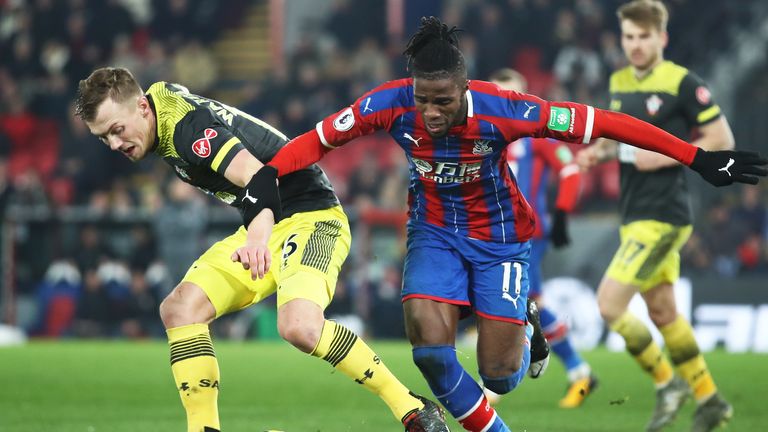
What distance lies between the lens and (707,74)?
1653 centimetres

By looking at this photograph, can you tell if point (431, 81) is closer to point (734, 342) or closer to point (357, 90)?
point (734, 342)

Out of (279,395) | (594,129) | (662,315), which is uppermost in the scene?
Result: (594,129)

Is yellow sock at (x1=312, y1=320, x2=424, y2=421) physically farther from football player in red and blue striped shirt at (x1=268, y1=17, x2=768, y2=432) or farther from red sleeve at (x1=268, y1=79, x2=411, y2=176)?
red sleeve at (x1=268, y1=79, x2=411, y2=176)

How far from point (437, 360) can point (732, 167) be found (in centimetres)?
151

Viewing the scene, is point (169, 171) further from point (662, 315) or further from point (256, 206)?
point (256, 206)

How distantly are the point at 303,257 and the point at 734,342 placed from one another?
27.6ft

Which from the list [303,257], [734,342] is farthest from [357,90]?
[303,257]

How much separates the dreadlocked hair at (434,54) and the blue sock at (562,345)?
382cm

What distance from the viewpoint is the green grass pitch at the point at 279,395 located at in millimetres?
7125

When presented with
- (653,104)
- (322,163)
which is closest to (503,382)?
(653,104)

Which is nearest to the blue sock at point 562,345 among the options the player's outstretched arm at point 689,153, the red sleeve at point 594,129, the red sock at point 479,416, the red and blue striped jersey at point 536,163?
the red and blue striped jersey at point 536,163

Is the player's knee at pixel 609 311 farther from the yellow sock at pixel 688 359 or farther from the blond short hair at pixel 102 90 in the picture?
the blond short hair at pixel 102 90

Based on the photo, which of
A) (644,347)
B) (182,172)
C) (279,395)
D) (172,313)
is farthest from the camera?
(279,395)

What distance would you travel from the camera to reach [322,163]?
17719mm
